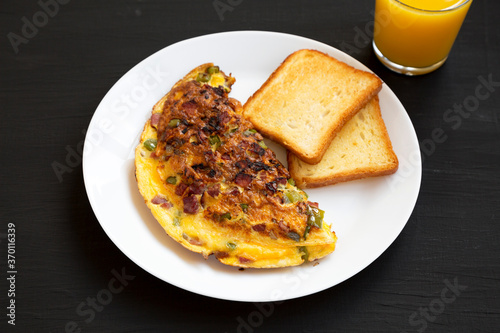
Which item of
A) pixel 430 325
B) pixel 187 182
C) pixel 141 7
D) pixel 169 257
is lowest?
pixel 430 325

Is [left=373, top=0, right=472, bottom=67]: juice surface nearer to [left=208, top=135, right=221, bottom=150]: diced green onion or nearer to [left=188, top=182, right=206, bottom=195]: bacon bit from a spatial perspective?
[left=208, top=135, right=221, bottom=150]: diced green onion

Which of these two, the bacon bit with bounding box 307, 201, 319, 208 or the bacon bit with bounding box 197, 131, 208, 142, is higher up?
the bacon bit with bounding box 197, 131, 208, 142

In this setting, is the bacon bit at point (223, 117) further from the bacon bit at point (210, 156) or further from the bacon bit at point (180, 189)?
the bacon bit at point (180, 189)

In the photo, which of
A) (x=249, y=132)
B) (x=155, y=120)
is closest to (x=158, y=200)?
(x=155, y=120)

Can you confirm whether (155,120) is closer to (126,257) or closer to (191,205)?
(191,205)

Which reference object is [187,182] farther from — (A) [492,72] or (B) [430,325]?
(A) [492,72]

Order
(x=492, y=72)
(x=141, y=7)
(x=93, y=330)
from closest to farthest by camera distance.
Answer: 1. (x=93, y=330)
2. (x=492, y=72)
3. (x=141, y=7)

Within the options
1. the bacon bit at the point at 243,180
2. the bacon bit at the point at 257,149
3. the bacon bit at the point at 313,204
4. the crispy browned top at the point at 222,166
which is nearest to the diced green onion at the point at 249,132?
the crispy browned top at the point at 222,166

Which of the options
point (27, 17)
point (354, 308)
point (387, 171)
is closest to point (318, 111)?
point (387, 171)

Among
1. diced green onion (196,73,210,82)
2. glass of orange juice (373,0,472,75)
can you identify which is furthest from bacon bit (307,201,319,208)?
glass of orange juice (373,0,472,75)
